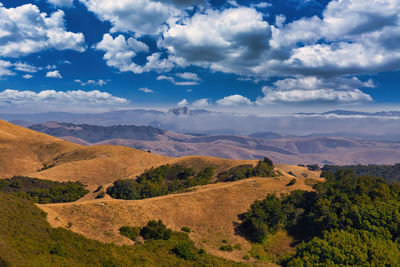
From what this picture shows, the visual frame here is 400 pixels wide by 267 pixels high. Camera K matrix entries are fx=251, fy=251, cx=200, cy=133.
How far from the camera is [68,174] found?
126 metres

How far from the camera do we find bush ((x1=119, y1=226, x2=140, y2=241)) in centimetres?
4603

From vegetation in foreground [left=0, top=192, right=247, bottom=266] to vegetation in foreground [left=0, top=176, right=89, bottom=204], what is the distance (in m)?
52.4

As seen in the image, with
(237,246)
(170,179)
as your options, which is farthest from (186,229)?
(170,179)

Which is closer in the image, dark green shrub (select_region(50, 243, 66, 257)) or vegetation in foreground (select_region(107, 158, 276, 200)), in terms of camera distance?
dark green shrub (select_region(50, 243, 66, 257))

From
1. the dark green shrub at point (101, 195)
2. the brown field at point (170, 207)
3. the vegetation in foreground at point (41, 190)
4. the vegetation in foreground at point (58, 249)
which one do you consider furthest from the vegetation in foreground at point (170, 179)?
the vegetation in foreground at point (58, 249)

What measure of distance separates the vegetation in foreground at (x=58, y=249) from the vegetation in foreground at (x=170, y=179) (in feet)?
175

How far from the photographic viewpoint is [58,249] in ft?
98.5

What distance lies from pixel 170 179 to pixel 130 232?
3302 inches

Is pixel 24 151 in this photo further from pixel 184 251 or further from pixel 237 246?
pixel 184 251

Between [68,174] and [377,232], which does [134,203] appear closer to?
[377,232]

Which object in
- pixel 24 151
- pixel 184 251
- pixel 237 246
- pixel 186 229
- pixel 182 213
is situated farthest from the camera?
pixel 24 151

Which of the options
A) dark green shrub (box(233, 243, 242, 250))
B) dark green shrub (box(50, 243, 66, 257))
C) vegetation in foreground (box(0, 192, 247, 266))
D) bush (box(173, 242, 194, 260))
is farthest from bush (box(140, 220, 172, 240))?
dark green shrub (box(50, 243, 66, 257))

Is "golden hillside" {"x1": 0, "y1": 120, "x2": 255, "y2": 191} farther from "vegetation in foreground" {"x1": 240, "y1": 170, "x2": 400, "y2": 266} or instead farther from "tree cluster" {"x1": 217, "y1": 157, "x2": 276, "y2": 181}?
"vegetation in foreground" {"x1": 240, "y1": 170, "x2": 400, "y2": 266}

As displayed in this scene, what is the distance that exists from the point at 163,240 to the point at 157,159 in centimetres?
13965
